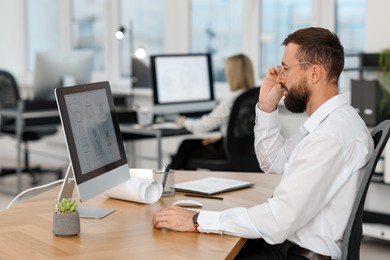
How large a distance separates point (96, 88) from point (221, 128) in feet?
8.87

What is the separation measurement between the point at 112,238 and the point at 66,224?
0.45 feet

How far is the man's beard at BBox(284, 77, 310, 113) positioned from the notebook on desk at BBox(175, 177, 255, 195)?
54cm

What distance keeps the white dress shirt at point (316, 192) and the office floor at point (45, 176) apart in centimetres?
212

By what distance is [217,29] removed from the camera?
6285 mm

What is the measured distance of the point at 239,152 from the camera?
4645 millimetres

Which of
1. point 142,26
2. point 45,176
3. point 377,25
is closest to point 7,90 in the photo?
point 45,176

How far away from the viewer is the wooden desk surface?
190 cm

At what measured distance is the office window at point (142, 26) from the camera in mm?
6777

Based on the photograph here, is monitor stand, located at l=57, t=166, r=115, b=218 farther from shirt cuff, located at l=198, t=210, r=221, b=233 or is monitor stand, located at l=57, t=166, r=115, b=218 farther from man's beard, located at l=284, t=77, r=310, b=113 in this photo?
man's beard, located at l=284, t=77, r=310, b=113

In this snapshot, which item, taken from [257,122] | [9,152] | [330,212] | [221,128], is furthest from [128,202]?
[9,152]

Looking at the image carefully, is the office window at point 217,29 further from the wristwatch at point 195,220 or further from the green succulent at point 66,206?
the green succulent at point 66,206

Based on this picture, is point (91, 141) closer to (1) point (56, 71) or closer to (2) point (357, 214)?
(2) point (357, 214)

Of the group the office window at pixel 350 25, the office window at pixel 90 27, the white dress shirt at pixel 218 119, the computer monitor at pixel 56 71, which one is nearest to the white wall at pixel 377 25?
the office window at pixel 350 25

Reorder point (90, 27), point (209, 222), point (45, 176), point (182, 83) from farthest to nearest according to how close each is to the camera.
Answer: point (90, 27), point (45, 176), point (182, 83), point (209, 222)
